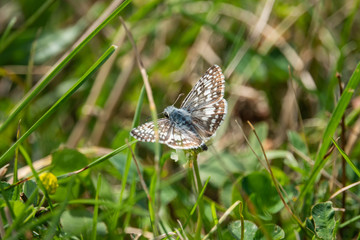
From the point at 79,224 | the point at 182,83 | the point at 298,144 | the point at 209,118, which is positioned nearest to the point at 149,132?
the point at 209,118

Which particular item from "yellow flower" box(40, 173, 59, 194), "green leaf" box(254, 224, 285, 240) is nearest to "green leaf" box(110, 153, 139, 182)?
"yellow flower" box(40, 173, 59, 194)

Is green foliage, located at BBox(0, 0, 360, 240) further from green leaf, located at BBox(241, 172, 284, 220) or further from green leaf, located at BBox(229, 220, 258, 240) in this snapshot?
green leaf, located at BBox(229, 220, 258, 240)

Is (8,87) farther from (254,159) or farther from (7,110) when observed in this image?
(254,159)

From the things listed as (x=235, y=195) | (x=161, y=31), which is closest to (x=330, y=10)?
(x=161, y=31)

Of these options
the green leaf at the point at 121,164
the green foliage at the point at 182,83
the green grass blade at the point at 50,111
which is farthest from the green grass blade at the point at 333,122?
the green grass blade at the point at 50,111

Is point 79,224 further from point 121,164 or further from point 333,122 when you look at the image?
point 333,122

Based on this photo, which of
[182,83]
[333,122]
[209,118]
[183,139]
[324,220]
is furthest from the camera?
[182,83]
